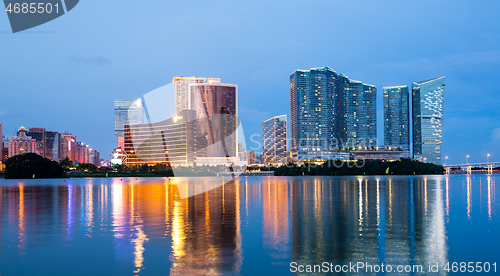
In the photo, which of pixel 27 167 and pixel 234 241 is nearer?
pixel 234 241

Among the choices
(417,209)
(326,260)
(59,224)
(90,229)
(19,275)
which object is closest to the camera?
(19,275)

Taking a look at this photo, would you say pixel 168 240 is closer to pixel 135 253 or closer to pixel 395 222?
pixel 135 253

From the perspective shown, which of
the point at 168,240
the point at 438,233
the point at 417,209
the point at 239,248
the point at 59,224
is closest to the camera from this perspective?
the point at 239,248

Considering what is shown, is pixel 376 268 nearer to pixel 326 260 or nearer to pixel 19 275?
pixel 326 260

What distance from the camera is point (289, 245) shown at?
14.4 meters

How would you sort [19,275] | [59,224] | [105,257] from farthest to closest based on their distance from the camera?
[59,224] → [105,257] → [19,275]

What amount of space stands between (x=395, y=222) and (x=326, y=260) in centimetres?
918

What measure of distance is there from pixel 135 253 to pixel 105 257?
37.7 inches

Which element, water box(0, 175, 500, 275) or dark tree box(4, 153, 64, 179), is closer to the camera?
water box(0, 175, 500, 275)

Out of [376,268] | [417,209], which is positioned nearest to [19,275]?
[376,268]

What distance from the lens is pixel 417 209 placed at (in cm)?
2567

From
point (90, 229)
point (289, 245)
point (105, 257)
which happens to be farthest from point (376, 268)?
point (90, 229)

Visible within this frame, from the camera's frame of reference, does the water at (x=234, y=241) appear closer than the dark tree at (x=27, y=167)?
Yes

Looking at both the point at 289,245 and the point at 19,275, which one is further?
the point at 289,245
